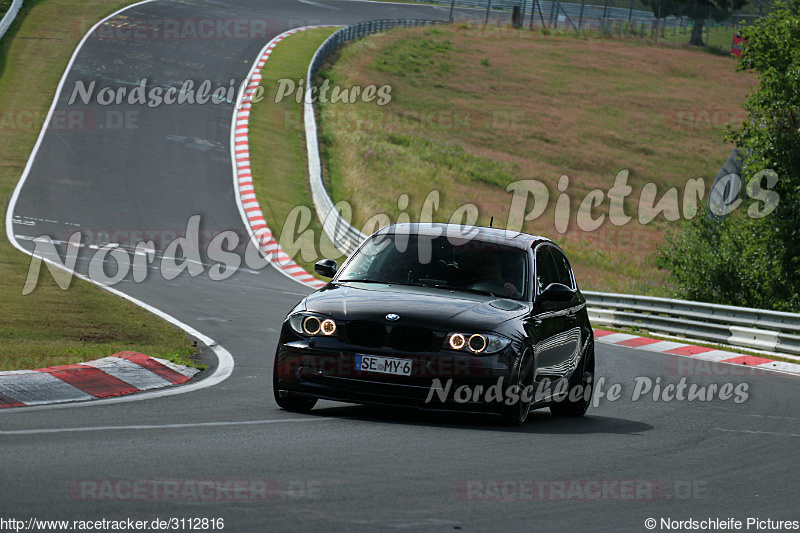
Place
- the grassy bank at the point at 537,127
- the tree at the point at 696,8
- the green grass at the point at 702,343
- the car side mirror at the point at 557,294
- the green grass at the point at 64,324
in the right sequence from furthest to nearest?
the tree at the point at 696,8, the grassy bank at the point at 537,127, the green grass at the point at 702,343, the green grass at the point at 64,324, the car side mirror at the point at 557,294

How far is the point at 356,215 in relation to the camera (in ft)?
111

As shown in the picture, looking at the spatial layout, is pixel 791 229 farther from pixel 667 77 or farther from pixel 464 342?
pixel 667 77

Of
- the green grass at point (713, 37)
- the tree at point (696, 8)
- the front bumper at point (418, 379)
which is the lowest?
the front bumper at point (418, 379)

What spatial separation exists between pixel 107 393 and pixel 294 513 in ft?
14.6

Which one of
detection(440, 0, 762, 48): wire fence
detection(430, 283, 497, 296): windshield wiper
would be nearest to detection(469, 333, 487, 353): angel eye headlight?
detection(430, 283, 497, 296): windshield wiper

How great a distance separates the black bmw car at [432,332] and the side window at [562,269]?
84cm

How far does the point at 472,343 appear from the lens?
8.30 metres

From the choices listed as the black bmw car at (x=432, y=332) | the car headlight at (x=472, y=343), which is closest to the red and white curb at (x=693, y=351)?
the black bmw car at (x=432, y=332)

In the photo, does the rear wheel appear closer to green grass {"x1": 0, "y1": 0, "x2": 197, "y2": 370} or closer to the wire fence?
green grass {"x1": 0, "y1": 0, "x2": 197, "y2": 370}

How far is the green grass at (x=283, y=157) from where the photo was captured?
99.5 feet

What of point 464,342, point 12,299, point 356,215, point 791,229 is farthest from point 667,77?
point 464,342

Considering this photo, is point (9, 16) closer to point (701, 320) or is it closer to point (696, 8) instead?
point (701, 320)

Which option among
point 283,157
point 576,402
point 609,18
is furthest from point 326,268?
point 609,18

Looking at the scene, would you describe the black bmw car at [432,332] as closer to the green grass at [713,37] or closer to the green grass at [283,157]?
the green grass at [283,157]
